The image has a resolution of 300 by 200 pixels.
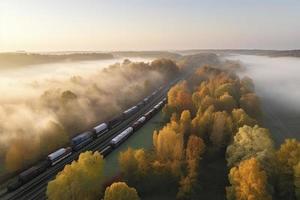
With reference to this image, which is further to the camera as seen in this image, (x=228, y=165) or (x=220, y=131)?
(x=220, y=131)

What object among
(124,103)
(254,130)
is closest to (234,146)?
(254,130)

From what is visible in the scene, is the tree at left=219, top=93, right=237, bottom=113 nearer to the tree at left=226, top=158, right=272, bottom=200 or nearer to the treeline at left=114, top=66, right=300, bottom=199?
the treeline at left=114, top=66, right=300, bottom=199

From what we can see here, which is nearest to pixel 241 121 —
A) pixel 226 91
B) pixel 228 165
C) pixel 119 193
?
pixel 228 165

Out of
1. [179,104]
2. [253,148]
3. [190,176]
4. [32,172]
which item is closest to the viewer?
[190,176]

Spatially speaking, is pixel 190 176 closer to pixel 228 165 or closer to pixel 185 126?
pixel 228 165

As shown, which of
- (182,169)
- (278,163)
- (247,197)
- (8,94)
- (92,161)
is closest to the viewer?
(247,197)

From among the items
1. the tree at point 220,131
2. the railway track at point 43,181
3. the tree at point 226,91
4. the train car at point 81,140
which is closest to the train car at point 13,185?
the railway track at point 43,181

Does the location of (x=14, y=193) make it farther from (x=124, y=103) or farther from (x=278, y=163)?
(x=124, y=103)

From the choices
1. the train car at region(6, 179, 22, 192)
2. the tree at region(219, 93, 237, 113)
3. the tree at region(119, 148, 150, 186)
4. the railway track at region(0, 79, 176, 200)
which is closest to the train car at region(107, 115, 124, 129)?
the railway track at region(0, 79, 176, 200)
